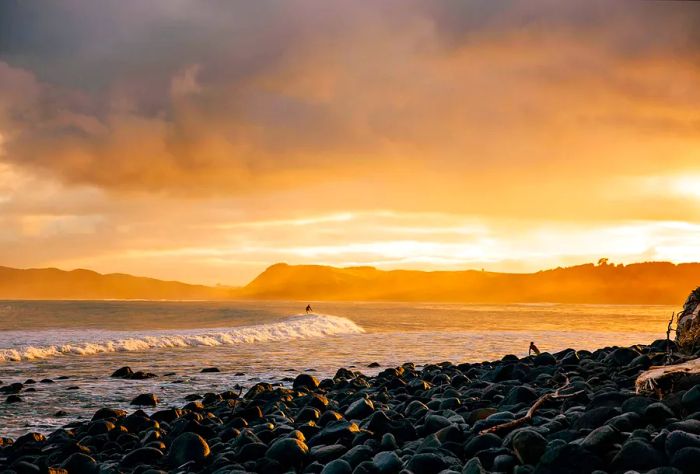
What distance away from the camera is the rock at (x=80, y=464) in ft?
24.2

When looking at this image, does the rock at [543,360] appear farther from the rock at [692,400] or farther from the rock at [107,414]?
the rock at [107,414]

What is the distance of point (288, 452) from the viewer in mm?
6535

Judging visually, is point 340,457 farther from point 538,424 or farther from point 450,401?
point 450,401

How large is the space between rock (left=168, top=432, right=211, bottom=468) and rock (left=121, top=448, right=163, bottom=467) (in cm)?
30

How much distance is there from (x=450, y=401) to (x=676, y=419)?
3.43m

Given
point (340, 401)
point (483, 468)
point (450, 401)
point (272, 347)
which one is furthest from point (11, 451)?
point (272, 347)

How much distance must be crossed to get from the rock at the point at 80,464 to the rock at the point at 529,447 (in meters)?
5.20

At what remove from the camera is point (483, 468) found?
5539 millimetres

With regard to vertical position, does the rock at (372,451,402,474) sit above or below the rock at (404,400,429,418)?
above

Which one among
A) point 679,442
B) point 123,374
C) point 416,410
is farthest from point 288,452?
point 123,374

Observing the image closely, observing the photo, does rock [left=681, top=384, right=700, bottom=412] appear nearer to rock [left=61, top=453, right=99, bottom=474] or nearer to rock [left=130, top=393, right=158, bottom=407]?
rock [left=61, top=453, right=99, bottom=474]

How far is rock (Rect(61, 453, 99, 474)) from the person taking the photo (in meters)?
7.37

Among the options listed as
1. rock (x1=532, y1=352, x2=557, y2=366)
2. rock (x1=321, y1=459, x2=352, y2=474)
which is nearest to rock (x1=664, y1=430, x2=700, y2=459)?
rock (x1=321, y1=459, x2=352, y2=474)

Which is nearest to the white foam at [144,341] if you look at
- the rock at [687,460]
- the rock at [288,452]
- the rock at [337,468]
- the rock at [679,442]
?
the rock at [288,452]
